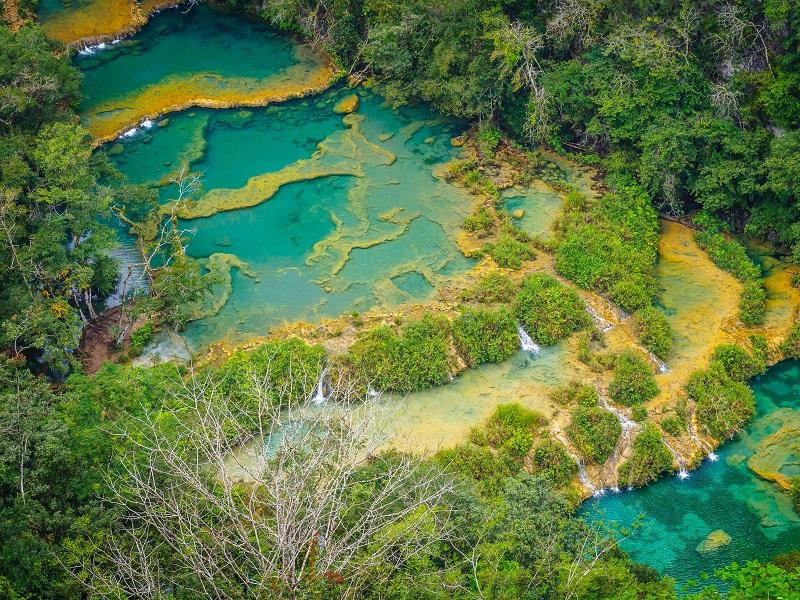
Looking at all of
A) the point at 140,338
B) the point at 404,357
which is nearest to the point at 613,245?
the point at 404,357

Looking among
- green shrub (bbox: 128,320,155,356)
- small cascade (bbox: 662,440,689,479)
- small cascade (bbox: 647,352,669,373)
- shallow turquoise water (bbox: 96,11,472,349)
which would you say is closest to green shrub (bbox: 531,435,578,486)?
small cascade (bbox: 662,440,689,479)

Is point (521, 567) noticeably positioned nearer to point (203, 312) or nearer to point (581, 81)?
point (203, 312)

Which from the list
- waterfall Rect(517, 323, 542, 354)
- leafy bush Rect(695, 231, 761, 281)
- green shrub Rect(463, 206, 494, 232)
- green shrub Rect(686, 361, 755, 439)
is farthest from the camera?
green shrub Rect(463, 206, 494, 232)

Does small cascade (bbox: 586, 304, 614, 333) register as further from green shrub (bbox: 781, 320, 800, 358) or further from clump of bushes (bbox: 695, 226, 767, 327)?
green shrub (bbox: 781, 320, 800, 358)

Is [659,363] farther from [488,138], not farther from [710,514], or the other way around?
[488,138]

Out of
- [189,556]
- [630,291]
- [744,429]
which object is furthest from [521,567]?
[630,291]

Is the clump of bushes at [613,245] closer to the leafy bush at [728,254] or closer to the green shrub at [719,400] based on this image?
the leafy bush at [728,254]

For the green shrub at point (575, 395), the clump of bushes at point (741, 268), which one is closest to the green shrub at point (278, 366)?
the green shrub at point (575, 395)
